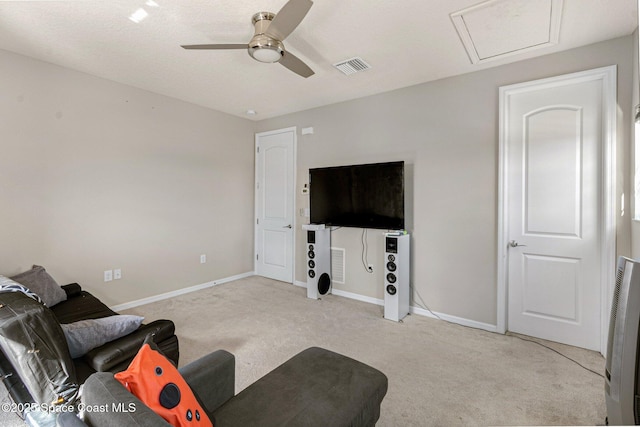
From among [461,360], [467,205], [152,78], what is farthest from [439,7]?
[152,78]

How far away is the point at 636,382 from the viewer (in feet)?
3.53

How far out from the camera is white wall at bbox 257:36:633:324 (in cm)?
289

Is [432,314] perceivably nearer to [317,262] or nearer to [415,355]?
[415,355]

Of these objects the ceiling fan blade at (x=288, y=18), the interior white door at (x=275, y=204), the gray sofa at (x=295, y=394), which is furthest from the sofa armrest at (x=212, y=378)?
the interior white door at (x=275, y=204)

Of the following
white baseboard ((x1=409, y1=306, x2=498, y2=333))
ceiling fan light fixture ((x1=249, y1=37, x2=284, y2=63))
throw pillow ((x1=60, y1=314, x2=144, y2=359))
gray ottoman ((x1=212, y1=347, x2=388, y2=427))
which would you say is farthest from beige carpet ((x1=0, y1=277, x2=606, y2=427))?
ceiling fan light fixture ((x1=249, y1=37, x2=284, y2=63))

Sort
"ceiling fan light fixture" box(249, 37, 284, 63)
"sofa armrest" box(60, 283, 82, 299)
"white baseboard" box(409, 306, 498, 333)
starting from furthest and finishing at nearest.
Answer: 1. "white baseboard" box(409, 306, 498, 333)
2. "sofa armrest" box(60, 283, 82, 299)
3. "ceiling fan light fixture" box(249, 37, 284, 63)

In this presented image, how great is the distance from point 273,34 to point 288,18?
0.71 feet

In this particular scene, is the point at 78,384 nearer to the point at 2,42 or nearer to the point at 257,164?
the point at 2,42

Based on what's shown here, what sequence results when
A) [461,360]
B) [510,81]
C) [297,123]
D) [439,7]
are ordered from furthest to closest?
[297,123] → [510,81] → [461,360] → [439,7]

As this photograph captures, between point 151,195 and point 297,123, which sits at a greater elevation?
point 297,123

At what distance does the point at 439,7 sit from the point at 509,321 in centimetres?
290

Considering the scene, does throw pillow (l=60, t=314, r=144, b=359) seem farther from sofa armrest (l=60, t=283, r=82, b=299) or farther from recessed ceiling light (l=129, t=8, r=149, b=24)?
Answer: recessed ceiling light (l=129, t=8, r=149, b=24)

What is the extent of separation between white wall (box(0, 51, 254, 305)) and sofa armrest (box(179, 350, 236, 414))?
274 centimetres

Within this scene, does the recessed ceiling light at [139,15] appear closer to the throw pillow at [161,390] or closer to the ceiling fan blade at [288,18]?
the ceiling fan blade at [288,18]
